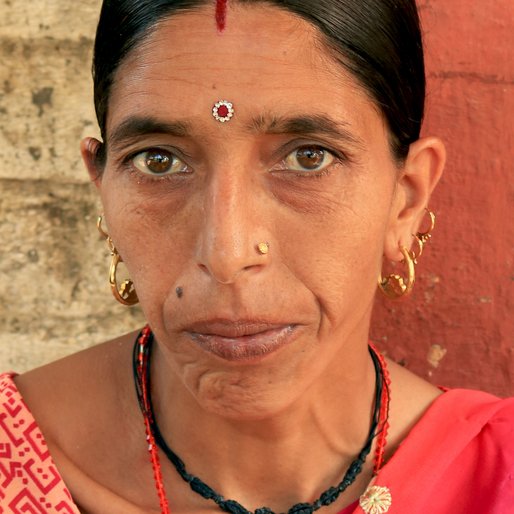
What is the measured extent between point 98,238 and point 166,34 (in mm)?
1164

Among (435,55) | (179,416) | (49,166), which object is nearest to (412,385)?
(179,416)

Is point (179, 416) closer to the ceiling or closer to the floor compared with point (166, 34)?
closer to the floor

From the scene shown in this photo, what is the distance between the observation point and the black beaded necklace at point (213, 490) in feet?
6.49

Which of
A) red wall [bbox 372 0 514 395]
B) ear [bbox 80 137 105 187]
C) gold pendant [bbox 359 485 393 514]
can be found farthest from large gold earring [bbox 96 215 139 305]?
red wall [bbox 372 0 514 395]

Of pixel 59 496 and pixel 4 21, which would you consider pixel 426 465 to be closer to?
pixel 59 496

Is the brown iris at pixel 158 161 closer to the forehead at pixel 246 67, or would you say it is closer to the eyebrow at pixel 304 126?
the forehead at pixel 246 67

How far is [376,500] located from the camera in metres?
1.91

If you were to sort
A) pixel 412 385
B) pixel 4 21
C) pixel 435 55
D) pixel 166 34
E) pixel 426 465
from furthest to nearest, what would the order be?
1. pixel 4 21
2. pixel 435 55
3. pixel 412 385
4. pixel 426 465
5. pixel 166 34

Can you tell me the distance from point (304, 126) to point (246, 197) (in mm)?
173

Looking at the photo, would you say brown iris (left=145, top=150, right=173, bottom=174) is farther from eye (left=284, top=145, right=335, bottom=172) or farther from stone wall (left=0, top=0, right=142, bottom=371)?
stone wall (left=0, top=0, right=142, bottom=371)

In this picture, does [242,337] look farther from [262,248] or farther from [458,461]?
[458,461]

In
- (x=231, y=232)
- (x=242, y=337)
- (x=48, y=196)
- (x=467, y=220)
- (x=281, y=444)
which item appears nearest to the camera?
(x=231, y=232)

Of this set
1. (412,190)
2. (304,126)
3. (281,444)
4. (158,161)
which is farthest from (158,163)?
(281,444)

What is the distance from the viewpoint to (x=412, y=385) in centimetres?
220
